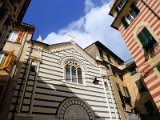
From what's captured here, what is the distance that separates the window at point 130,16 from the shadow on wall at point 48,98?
7.43 m

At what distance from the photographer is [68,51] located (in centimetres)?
1528

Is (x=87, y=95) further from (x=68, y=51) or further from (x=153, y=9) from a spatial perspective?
(x=153, y=9)

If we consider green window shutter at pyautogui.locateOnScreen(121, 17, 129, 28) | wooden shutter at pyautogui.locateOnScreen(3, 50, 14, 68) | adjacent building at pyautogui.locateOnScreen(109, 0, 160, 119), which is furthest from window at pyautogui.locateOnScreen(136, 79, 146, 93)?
wooden shutter at pyautogui.locateOnScreen(3, 50, 14, 68)

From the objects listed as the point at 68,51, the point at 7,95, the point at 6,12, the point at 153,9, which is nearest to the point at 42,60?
the point at 68,51

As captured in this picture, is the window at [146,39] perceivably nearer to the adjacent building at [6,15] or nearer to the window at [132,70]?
the window at [132,70]

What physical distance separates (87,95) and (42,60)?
473 centimetres

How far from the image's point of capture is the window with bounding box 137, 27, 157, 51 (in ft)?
37.2

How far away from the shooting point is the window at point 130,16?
13.8m

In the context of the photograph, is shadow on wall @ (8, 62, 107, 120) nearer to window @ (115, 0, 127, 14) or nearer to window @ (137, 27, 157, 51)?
window @ (137, 27, 157, 51)

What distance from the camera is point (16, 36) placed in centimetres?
1359

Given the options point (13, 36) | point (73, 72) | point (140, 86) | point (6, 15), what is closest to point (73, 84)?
point (73, 72)

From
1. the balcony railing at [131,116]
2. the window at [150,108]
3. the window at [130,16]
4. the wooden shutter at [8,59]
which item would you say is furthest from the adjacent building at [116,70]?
the wooden shutter at [8,59]

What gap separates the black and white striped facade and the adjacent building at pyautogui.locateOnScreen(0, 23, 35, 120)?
388 millimetres

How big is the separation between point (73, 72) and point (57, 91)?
279 centimetres
